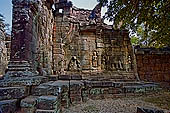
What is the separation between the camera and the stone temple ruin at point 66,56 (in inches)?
113

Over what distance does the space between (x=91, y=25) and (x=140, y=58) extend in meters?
4.25

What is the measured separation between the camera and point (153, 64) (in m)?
9.98

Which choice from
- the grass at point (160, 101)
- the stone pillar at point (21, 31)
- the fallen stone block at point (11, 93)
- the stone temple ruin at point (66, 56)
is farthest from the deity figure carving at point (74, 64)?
the fallen stone block at point (11, 93)

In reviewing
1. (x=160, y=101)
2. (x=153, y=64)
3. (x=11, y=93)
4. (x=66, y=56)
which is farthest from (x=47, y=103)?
(x=153, y=64)

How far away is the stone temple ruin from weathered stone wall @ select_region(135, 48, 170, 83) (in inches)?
24.5

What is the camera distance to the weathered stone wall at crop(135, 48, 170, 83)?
32.2ft

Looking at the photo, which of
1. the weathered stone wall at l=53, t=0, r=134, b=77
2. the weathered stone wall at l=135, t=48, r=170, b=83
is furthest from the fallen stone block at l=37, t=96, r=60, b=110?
the weathered stone wall at l=135, t=48, r=170, b=83

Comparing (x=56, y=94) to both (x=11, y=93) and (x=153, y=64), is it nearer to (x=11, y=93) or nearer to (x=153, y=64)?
(x=11, y=93)

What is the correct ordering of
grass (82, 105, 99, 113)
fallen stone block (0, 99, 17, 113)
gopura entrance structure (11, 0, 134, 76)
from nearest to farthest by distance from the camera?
fallen stone block (0, 99, 17, 113), grass (82, 105, 99, 113), gopura entrance structure (11, 0, 134, 76)

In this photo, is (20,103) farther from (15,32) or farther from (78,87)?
(15,32)

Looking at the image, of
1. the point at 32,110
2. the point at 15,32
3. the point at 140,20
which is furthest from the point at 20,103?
the point at 140,20

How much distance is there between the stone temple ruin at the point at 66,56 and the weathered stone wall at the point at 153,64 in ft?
2.04

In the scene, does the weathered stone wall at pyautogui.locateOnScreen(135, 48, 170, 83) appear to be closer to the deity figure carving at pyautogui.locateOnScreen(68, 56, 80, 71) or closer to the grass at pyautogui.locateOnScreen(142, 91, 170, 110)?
the deity figure carving at pyautogui.locateOnScreen(68, 56, 80, 71)

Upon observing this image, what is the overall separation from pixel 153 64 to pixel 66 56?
6.21 meters
